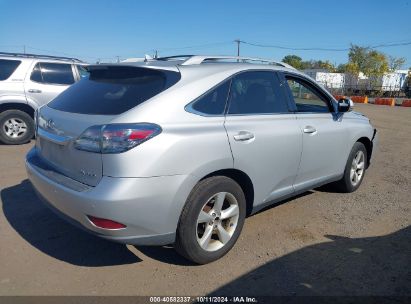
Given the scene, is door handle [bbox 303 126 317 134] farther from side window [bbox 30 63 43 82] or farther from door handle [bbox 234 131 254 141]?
side window [bbox 30 63 43 82]

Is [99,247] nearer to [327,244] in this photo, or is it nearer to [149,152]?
[149,152]

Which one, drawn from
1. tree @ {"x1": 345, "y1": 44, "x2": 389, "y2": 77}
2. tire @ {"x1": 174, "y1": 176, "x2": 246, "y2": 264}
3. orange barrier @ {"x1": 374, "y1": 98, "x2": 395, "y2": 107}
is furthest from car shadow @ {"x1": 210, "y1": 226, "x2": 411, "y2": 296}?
tree @ {"x1": 345, "y1": 44, "x2": 389, "y2": 77}

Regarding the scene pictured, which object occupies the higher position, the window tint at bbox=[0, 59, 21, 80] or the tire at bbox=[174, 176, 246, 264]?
the window tint at bbox=[0, 59, 21, 80]

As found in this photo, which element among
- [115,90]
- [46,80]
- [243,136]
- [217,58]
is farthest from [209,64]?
[46,80]

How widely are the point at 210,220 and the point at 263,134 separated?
37.4 inches

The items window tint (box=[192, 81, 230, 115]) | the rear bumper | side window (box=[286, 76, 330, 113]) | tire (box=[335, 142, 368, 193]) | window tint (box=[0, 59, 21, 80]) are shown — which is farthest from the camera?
window tint (box=[0, 59, 21, 80])

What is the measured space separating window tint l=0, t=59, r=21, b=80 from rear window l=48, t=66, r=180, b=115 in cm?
532

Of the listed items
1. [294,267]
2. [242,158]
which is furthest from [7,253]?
[294,267]

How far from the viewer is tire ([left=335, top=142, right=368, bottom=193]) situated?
5.12 meters

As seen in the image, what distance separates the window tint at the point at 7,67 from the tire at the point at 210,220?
21.7ft

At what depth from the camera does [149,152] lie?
8.97 ft

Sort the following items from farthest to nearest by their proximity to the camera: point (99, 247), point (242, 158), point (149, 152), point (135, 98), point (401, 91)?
point (401, 91)
point (99, 247)
point (242, 158)
point (135, 98)
point (149, 152)

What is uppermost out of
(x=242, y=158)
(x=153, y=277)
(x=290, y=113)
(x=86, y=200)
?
(x=290, y=113)

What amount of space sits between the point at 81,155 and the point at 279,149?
1.87m
